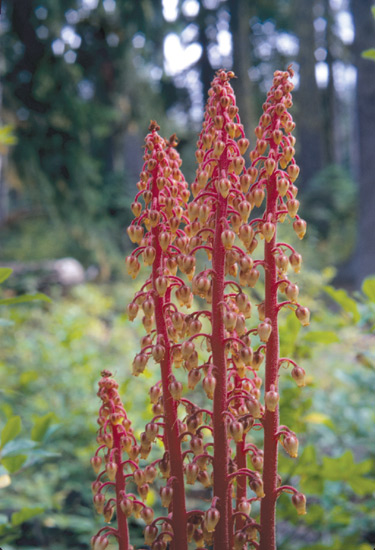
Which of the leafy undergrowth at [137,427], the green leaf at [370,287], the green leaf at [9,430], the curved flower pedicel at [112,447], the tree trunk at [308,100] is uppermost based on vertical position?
the tree trunk at [308,100]

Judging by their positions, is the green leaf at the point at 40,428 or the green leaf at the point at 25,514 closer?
the green leaf at the point at 25,514

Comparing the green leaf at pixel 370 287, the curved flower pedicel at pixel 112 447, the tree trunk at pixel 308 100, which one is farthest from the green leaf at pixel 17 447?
the tree trunk at pixel 308 100

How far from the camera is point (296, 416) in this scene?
1518 mm

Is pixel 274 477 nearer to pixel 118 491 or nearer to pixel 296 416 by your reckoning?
pixel 118 491

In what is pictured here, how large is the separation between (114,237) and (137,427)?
635cm

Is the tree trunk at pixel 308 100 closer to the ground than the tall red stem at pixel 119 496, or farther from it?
farther from it

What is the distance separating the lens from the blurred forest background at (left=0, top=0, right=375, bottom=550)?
1.66 m

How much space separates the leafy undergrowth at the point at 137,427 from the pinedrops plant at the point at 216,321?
43 cm

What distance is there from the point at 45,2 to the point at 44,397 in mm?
5127

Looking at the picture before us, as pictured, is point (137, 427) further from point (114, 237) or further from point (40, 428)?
point (114, 237)

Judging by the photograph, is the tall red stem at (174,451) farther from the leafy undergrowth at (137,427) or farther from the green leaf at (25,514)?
the green leaf at (25,514)

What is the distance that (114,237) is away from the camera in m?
8.07

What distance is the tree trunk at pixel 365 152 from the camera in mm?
7855

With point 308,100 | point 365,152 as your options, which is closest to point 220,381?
point 365,152
